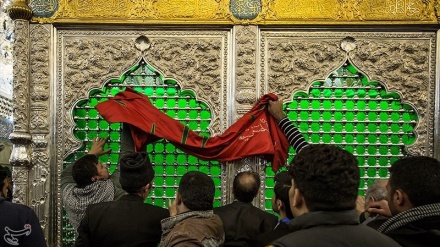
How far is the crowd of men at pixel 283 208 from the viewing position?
170cm

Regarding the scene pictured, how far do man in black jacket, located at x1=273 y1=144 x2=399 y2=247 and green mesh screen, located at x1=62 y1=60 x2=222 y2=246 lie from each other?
3.99 m

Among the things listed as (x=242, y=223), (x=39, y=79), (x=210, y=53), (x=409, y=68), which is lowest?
(x=242, y=223)

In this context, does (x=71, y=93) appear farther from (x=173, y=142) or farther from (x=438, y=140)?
(x=438, y=140)

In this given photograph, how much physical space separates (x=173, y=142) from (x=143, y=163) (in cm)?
218

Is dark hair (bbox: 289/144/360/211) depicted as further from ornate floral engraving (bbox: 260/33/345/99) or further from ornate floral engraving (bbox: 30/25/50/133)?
ornate floral engraving (bbox: 30/25/50/133)

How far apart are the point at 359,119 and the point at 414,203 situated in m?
3.67

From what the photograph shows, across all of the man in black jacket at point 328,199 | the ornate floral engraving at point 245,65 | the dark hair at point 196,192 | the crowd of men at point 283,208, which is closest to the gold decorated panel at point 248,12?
the ornate floral engraving at point 245,65

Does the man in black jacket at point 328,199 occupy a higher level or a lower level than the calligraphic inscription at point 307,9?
lower

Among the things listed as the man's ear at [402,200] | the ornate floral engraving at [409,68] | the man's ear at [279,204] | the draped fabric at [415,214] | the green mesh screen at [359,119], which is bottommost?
the man's ear at [279,204]

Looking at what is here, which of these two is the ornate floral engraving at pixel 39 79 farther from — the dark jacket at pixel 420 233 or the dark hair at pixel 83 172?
the dark jacket at pixel 420 233

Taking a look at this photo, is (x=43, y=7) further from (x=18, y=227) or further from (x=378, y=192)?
(x=378, y=192)

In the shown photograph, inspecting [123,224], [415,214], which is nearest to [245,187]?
[123,224]

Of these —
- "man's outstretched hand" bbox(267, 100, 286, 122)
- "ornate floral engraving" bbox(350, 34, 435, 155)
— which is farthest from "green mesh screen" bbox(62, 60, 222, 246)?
"ornate floral engraving" bbox(350, 34, 435, 155)

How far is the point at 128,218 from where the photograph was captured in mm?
3135
